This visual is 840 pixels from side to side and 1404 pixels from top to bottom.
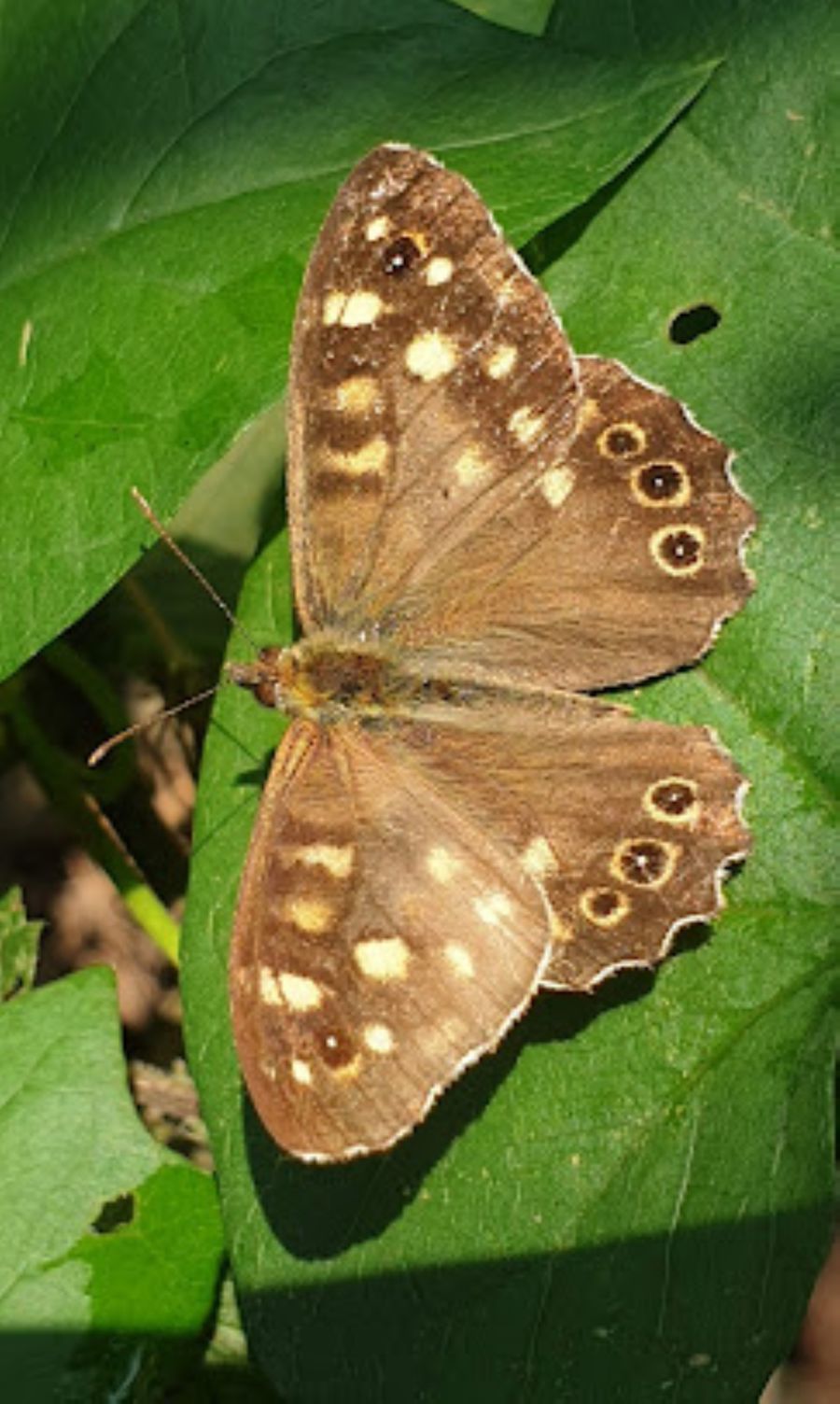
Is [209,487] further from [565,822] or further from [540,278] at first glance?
[565,822]

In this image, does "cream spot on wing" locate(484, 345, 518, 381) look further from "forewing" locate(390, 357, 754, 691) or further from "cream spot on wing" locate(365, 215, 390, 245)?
"cream spot on wing" locate(365, 215, 390, 245)

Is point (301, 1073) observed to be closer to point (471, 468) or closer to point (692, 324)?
point (471, 468)

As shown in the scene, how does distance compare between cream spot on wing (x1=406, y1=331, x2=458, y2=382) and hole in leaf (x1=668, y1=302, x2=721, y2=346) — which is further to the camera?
hole in leaf (x1=668, y1=302, x2=721, y2=346)

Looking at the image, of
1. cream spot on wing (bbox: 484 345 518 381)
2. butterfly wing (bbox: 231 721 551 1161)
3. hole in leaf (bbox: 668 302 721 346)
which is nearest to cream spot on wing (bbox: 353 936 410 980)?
butterfly wing (bbox: 231 721 551 1161)

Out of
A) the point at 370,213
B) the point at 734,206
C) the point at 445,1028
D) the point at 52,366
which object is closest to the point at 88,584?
the point at 52,366

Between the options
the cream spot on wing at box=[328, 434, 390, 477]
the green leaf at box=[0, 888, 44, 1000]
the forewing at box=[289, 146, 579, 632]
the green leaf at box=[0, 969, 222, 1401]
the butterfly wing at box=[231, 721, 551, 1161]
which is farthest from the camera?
the green leaf at box=[0, 888, 44, 1000]

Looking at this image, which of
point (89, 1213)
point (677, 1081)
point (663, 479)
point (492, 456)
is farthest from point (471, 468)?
point (89, 1213)
